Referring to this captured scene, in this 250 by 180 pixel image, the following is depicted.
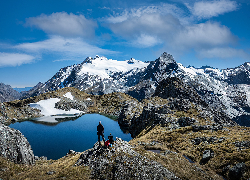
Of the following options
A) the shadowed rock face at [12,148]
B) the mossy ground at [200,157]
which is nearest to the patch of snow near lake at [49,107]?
the shadowed rock face at [12,148]

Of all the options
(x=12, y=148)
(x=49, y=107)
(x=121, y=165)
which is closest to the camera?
(x=121, y=165)

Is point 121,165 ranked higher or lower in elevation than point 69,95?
lower

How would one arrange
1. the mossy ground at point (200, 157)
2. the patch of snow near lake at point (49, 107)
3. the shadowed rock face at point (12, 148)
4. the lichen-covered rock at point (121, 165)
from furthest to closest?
the patch of snow near lake at point (49, 107) < the shadowed rock face at point (12, 148) < the mossy ground at point (200, 157) < the lichen-covered rock at point (121, 165)

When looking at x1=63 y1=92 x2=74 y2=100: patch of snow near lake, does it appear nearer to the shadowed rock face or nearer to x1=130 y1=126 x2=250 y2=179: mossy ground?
the shadowed rock face

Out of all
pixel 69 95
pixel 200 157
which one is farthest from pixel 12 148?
pixel 69 95

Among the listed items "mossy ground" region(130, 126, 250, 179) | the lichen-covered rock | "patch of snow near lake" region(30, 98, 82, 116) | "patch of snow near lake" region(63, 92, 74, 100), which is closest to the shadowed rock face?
the lichen-covered rock

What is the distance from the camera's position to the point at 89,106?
18525cm

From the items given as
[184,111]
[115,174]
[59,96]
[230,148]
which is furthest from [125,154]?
[59,96]

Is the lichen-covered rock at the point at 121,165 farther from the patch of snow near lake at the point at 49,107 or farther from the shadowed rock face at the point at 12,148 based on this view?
the patch of snow near lake at the point at 49,107

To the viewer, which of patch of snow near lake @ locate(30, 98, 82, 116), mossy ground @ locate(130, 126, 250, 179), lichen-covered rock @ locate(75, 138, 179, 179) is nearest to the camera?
lichen-covered rock @ locate(75, 138, 179, 179)

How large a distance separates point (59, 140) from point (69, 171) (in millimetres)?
53510

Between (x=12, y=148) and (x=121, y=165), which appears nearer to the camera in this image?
(x=121, y=165)

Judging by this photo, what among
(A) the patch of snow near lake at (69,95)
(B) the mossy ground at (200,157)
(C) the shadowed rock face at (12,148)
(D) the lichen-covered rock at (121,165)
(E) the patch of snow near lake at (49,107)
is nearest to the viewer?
(D) the lichen-covered rock at (121,165)

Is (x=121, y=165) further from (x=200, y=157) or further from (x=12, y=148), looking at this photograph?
(x=12, y=148)
